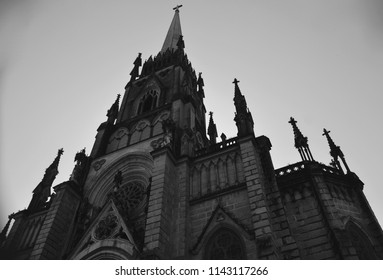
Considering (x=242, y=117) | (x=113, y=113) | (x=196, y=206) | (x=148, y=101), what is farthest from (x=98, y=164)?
(x=242, y=117)

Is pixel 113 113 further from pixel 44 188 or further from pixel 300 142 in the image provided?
pixel 300 142

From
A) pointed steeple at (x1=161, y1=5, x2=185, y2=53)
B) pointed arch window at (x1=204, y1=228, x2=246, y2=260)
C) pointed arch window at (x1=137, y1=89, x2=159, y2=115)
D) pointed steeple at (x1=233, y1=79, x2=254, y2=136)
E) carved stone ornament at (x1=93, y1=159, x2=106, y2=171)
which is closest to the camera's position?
pointed arch window at (x1=204, y1=228, x2=246, y2=260)

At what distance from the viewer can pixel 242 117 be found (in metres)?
16.5

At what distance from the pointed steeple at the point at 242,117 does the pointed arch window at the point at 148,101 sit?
369 inches

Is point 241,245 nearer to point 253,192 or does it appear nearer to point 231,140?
point 253,192

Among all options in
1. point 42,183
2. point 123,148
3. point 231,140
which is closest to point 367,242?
point 231,140

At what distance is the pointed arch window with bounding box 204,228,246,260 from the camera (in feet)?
38.5

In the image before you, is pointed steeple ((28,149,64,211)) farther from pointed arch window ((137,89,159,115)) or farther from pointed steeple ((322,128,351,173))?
pointed steeple ((322,128,351,173))

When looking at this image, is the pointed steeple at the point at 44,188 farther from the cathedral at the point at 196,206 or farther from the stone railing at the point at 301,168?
the stone railing at the point at 301,168

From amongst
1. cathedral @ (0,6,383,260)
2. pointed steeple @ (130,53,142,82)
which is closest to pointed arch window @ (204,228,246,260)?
cathedral @ (0,6,383,260)

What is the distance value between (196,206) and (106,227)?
4945mm

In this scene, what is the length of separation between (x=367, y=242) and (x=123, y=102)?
71.5ft

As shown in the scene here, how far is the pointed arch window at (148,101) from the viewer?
85.5 ft

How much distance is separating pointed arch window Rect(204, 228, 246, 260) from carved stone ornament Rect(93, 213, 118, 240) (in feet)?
17.2
